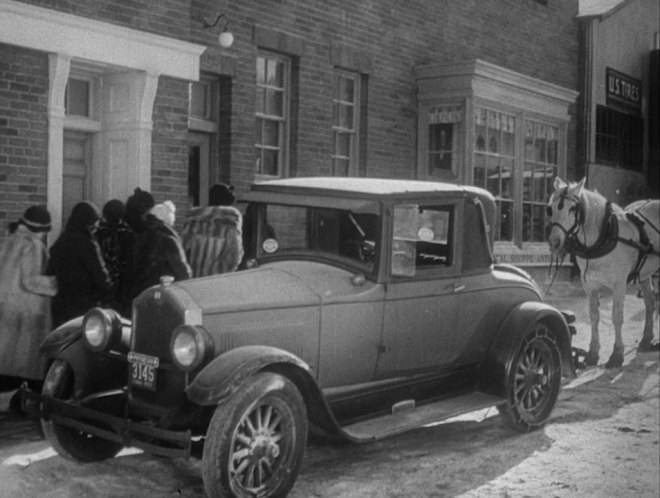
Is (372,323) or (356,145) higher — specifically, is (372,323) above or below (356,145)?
below

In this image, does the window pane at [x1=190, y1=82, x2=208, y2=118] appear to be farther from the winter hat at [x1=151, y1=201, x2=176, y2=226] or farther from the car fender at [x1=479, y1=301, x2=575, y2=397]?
the car fender at [x1=479, y1=301, x2=575, y2=397]

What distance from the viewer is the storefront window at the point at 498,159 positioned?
14781 millimetres

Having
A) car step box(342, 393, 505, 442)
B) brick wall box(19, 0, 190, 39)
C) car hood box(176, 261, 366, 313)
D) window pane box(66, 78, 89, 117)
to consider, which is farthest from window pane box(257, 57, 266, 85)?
car step box(342, 393, 505, 442)

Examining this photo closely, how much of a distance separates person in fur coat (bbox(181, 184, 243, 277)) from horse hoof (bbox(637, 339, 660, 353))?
537 cm

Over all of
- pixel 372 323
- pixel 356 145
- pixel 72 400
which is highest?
pixel 356 145

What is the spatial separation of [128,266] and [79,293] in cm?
56

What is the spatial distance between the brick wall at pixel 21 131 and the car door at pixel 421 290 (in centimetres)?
386

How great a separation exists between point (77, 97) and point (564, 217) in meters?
5.35

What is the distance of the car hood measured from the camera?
5352mm

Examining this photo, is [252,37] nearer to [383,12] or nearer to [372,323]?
[383,12]

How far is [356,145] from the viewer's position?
44.4 ft

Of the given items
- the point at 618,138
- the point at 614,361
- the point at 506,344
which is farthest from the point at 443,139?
the point at 506,344

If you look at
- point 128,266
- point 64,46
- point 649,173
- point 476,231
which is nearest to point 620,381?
point 476,231

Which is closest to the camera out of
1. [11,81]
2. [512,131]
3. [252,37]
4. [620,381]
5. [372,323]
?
Answer: [372,323]
